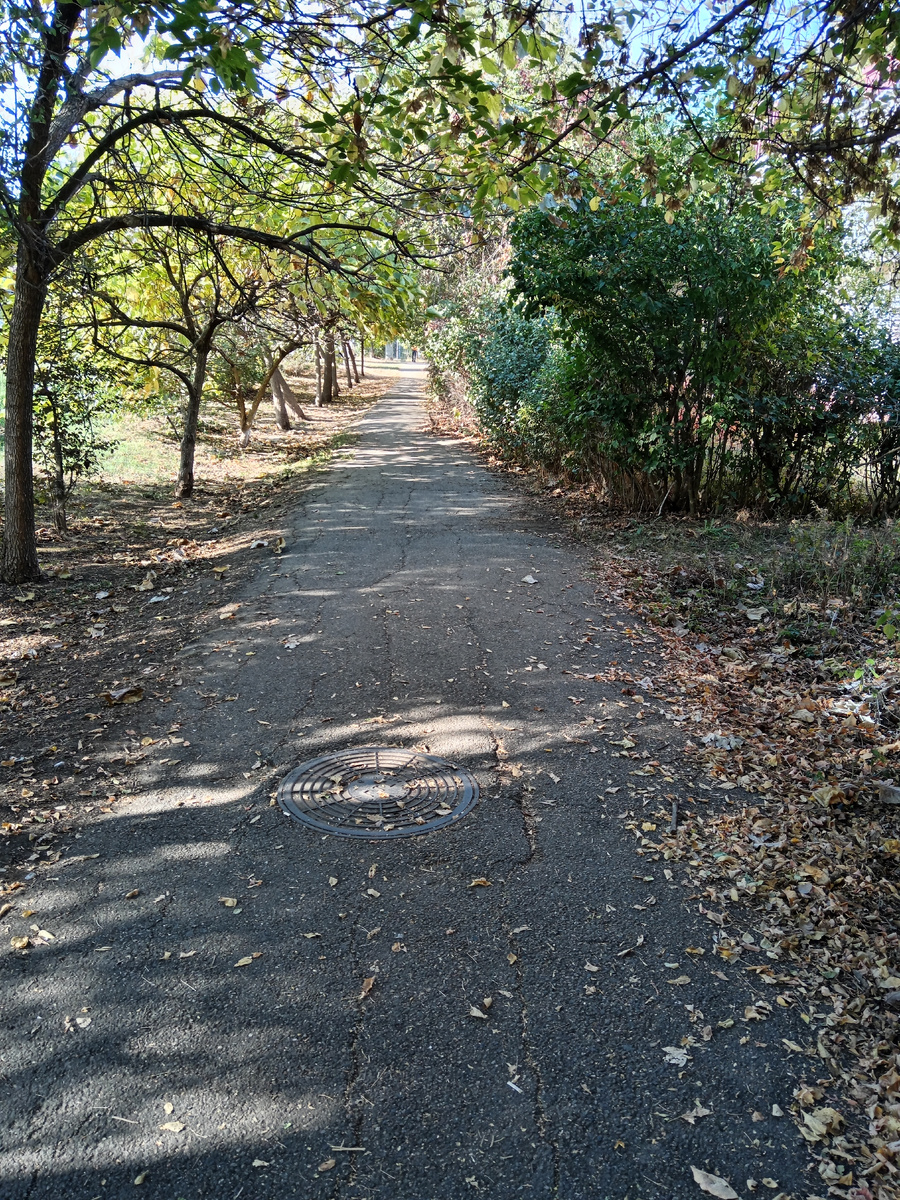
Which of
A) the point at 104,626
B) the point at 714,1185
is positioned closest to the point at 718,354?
the point at 104,626

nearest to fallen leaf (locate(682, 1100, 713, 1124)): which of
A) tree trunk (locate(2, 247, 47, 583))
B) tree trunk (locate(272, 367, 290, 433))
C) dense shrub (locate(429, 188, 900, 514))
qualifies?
dense shrub (locate(429, 188, 900, 514))

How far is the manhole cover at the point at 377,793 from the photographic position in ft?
12.2

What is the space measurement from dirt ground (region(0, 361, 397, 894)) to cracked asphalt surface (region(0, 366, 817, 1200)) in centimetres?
27

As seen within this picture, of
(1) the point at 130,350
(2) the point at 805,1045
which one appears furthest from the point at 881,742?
(1) the point at 130,350

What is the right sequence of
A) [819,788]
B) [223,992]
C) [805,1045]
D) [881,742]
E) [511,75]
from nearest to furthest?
[805,1045] → [223,992] → [819,788] → [881,742] → [511,75]

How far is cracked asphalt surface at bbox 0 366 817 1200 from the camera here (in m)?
2.17

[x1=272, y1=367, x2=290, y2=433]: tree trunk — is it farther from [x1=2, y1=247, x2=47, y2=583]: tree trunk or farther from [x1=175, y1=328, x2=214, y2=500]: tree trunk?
[x1=2, y1=247, x2=47, y2=583]: tree trunk

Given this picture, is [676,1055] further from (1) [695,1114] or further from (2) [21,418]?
(2) [21,418]

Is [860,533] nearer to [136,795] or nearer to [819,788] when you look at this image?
[819,788]

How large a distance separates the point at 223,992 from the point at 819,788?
9.42ft

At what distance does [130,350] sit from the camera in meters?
13.8

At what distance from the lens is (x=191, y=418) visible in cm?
1309

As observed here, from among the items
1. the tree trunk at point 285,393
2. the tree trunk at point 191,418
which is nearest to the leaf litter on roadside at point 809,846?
the tree trunk at point 191,418

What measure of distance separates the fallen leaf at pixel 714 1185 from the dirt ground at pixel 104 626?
2.71m
